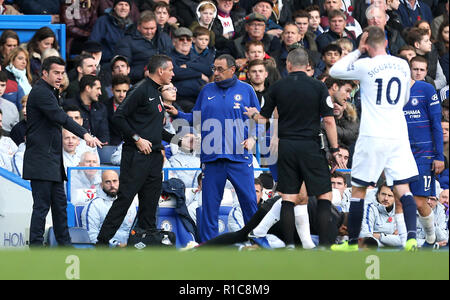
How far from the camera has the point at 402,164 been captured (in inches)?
417

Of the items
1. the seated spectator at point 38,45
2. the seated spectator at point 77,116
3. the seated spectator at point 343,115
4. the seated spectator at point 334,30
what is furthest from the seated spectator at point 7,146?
the seated spectator at point 334,30

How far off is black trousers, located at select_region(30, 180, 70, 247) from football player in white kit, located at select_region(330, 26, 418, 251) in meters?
2.88

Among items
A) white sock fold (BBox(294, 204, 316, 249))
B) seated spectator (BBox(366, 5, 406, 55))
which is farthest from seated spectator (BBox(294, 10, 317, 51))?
white sock fold (BBox(294, 204, 316, 249))

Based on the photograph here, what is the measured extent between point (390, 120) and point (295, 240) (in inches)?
64.3

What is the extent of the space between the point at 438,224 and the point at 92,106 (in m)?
4.61

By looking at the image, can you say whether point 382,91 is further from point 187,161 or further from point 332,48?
point 332,48

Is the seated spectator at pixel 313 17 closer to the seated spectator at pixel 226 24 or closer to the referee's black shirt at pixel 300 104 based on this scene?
the seated spectator at pixel 226 24

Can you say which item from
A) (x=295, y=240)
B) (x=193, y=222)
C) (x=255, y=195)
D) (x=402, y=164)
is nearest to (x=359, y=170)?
(x=402, y=164)

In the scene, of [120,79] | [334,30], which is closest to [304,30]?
[334,30]

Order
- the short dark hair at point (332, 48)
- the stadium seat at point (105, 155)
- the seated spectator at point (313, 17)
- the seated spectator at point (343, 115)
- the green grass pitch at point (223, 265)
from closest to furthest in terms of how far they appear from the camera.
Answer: the green grass pitch at point (223, 265) < the stadium seat at point (105, 155) < the seated spectator at point (343, 115) < the short dark hair at point (332, 48) < the seated spectator at point (313, 17)

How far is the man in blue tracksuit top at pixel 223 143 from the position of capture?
40.2ft

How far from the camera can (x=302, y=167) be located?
10.7 metres

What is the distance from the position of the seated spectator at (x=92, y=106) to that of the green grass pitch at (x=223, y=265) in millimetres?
5324

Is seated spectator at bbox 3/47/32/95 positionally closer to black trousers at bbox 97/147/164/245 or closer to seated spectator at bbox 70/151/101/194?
seated spectator at bbox 70/151/101/194
